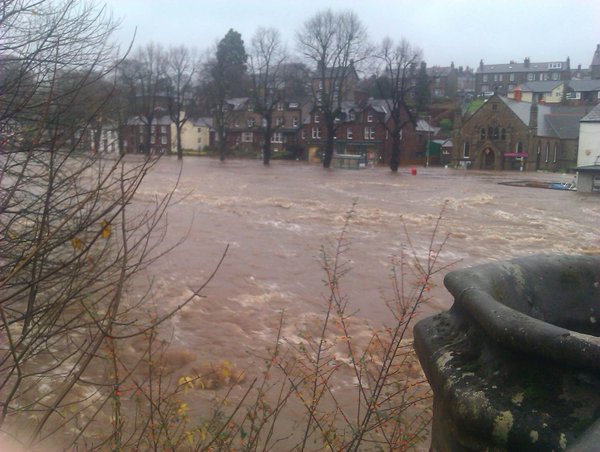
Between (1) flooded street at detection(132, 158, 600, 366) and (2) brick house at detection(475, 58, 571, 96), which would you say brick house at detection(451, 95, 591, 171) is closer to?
(1) flooded street at detection(132, 158, 600, 366)

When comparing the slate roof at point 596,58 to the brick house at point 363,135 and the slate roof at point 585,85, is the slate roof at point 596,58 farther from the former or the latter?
the brick house at point 363,135

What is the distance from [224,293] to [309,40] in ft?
169

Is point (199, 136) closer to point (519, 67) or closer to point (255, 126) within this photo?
point (255, 126)

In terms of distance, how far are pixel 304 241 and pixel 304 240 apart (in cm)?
19

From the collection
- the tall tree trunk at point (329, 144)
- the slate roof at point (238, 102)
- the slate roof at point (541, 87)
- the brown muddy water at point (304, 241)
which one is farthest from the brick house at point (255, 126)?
the brown muddy water at point (304, 241)

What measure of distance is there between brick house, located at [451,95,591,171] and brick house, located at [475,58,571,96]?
1972 inches

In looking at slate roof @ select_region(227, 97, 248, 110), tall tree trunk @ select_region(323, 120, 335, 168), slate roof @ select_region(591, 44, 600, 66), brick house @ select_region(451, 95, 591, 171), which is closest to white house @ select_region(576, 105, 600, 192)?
brick house @ select_region(451, 95, 591, 171)

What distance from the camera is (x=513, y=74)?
11850 centimetres

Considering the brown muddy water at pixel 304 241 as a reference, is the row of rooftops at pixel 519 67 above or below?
above

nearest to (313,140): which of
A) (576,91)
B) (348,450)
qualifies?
(576,91)

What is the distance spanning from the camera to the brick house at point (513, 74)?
384ft

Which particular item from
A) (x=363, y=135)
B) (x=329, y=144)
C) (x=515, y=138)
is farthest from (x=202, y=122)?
(x=515, y=138)

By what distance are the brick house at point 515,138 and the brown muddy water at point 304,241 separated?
28.9 metres

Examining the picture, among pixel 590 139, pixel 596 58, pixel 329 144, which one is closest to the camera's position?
pixel 590 139
